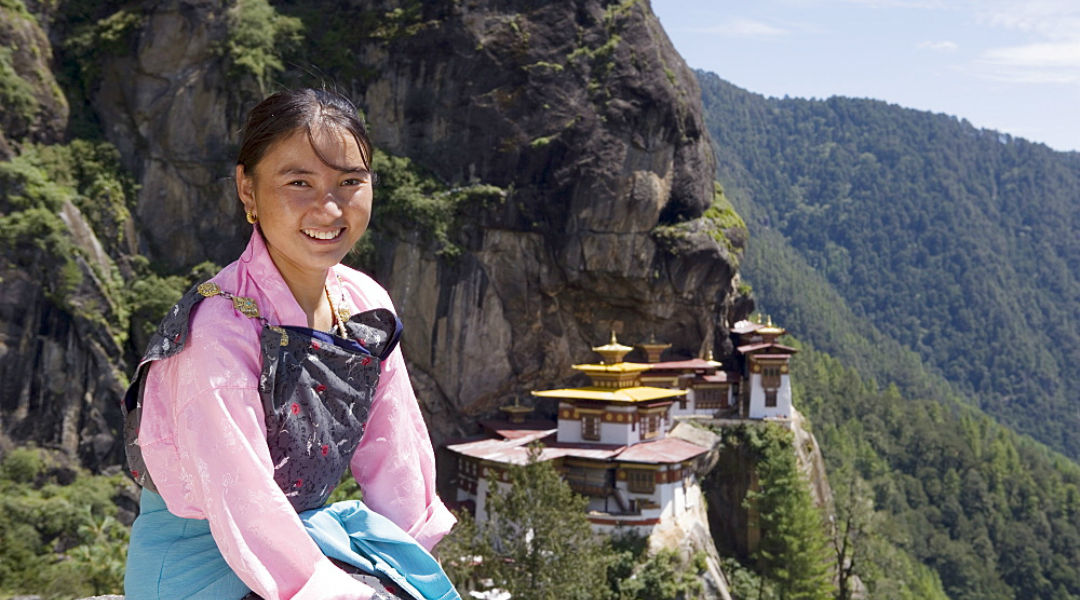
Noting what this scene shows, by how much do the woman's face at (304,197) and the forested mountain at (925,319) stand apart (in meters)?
28.2

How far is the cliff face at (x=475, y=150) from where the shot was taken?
1100 inches

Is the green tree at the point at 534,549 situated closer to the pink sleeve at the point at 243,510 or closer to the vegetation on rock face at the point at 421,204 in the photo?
the vegetation on rock face at the point at 421,204

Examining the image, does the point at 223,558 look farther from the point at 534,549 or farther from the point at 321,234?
the point at 534,549

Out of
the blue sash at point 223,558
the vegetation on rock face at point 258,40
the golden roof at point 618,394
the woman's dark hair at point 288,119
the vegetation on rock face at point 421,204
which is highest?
the vegetation on rock face at point 258,40

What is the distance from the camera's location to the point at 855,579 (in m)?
30.2

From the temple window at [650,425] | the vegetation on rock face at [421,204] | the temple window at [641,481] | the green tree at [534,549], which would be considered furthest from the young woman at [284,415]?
the vegetation on rock face at [421,204]

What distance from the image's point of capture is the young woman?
2.47m

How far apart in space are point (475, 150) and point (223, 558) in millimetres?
26988

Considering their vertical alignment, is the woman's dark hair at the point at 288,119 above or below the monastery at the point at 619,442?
above

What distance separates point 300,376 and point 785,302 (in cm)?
10564

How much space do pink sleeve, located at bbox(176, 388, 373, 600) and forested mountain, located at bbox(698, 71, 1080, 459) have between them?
102 meters

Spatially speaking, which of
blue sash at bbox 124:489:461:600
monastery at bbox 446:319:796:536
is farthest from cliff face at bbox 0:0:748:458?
blue sash at bbox 124:489:461:600

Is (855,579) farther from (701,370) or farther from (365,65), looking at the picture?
(365,65)

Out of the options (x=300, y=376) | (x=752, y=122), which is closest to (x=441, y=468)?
(x=300, y=376)
